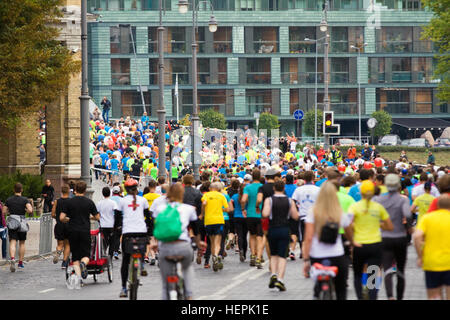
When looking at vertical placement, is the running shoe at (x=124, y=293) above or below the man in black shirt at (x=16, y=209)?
below

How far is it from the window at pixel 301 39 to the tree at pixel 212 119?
11167 millimetres

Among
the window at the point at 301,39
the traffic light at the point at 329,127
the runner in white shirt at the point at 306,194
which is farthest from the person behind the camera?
the window at the point at 301,39

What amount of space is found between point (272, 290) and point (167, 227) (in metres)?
4.68

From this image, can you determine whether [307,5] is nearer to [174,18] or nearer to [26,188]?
[174,18]

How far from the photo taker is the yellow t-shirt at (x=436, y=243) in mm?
11047

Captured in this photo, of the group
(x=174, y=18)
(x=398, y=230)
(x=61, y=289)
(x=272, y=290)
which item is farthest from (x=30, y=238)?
(x=174, y=18)

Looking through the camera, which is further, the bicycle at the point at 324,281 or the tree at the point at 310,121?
the tree at the point at 310,121

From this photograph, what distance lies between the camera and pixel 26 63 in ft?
89.4

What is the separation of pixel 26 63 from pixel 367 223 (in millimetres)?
16476

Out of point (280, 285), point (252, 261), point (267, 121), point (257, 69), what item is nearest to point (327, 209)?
point (280, 285)

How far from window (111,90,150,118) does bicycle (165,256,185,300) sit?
257ft

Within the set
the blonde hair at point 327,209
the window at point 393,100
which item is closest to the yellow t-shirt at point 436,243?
the blonde hair at point 327,209

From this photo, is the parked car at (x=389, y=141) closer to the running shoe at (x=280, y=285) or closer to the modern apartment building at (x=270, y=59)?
the modern apartment building at (x=270, y=59)
